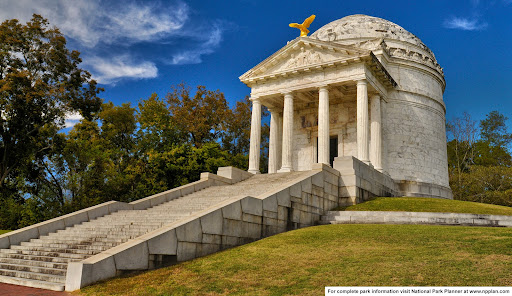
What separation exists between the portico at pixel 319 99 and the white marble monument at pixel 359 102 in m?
0.07

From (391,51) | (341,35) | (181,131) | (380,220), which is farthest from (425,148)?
(181,131)

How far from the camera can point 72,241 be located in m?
13.9

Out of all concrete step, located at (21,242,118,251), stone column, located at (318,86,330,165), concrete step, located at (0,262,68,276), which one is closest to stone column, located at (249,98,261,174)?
stone column, located at (318,86,330,165)

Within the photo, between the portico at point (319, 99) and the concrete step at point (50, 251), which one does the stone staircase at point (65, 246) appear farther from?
the portico at point (319, 99)

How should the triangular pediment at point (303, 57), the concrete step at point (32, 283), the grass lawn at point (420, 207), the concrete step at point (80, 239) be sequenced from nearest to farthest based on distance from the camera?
the concrete step at point (32, 283)
the concrete step at point (80, 239)
the grass lawn at point (420, 207)
the triangular pediment at point (303, 57)

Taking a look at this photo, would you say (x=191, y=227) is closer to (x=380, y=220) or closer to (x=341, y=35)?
(x=380, y=220)

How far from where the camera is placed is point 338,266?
977 centimetres

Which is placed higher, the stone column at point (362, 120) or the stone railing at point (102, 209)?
the stone column at point (362, 120)

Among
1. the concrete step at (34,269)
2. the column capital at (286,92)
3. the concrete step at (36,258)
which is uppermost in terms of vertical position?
the column capital at (286,92)

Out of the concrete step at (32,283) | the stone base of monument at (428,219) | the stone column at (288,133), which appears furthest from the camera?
the stone column at (288,133)

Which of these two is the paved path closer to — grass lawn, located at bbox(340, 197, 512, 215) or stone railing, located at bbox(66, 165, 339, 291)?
stone railing, located at bbox(66, 165, 339, 291)

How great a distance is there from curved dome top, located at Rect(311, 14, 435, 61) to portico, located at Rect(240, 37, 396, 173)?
203 inches

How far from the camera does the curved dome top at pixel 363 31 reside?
34.3 metres

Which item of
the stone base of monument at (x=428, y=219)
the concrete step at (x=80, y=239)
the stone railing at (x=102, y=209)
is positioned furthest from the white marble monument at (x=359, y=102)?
the concrete step at (x=80, y=239)
